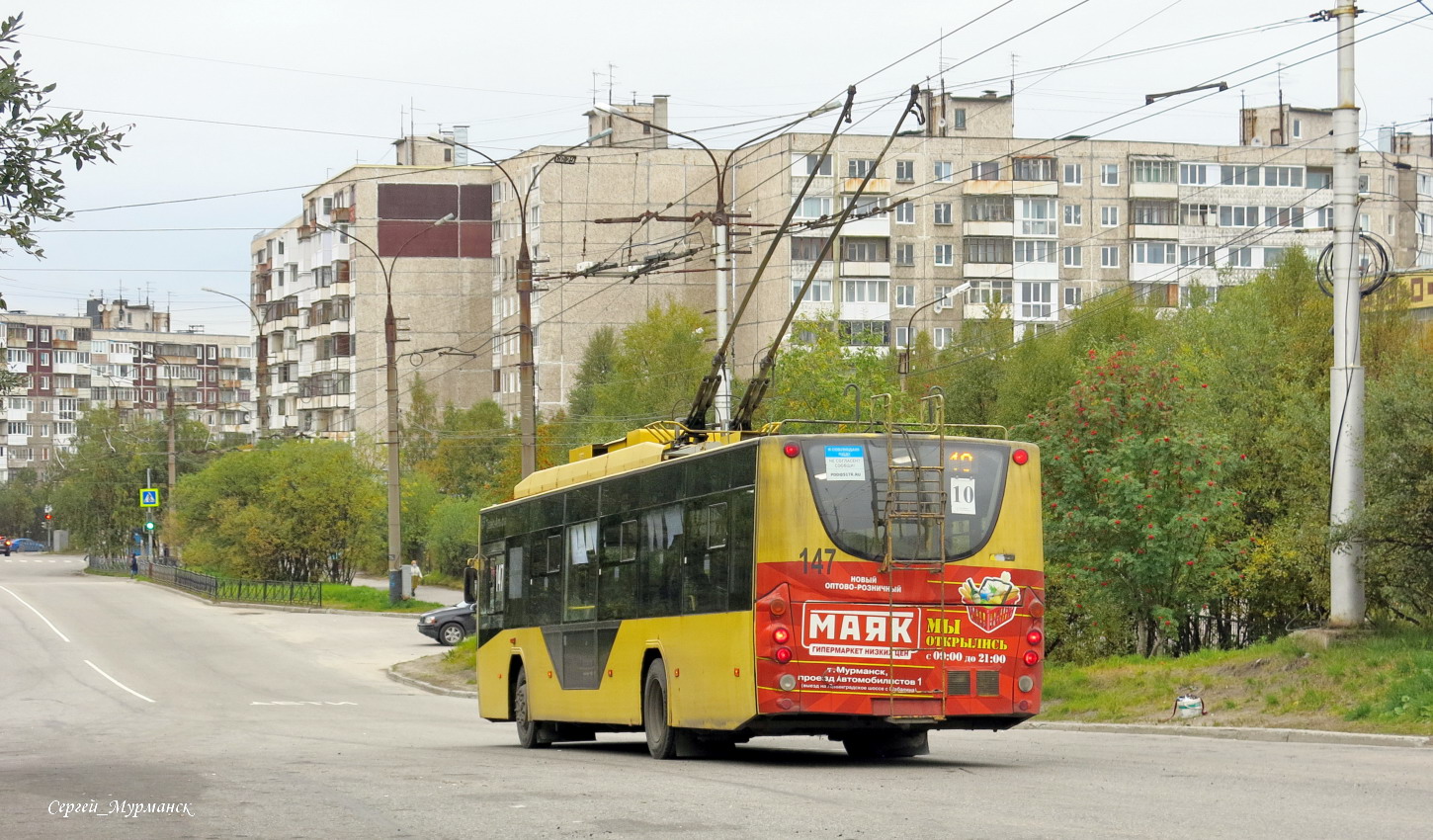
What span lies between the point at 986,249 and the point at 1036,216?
3223mm

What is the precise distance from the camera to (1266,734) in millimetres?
18656

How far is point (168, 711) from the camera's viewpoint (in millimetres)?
31078

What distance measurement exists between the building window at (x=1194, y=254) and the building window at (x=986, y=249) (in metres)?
10.1

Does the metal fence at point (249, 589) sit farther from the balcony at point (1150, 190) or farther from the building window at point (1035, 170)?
the balcony at point (1150, 190)

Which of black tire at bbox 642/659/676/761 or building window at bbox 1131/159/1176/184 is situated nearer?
black tire at bbox 642/659/676/761

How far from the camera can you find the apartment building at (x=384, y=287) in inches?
4382

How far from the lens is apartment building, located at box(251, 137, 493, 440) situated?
11131cm

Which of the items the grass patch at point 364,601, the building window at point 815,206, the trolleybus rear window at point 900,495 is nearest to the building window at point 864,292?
the building window at point 815,206

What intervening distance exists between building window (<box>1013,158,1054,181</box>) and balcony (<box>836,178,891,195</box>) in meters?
7.08

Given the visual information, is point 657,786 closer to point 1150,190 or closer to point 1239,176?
point 1150,190

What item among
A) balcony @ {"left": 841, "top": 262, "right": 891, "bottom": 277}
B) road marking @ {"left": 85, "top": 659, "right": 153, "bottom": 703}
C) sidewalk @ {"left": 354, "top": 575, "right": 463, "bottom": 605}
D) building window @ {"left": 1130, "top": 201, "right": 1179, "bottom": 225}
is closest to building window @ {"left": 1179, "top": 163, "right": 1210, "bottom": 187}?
building window @ {"left": 1130, "top": 201, "right": 1179, "bottom": 225}

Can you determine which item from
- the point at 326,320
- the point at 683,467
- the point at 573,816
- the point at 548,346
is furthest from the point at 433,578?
the point at 573,816

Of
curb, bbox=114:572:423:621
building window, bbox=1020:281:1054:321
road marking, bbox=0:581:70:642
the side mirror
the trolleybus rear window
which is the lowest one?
curb, bbox=114:572:423:621

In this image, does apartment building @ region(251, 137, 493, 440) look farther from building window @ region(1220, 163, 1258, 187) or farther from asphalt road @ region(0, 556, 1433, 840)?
asphalt road @ region(0, 556, 1433, 840)
